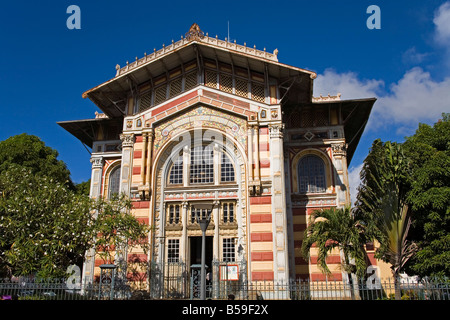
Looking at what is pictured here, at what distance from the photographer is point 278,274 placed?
20125 millimetres

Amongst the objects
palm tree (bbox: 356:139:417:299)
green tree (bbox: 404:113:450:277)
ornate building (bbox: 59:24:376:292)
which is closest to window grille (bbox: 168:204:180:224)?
ornate building (bbox: 59:24:376:292)

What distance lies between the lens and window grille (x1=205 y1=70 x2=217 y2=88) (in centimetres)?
2478

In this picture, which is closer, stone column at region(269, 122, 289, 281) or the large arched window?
stone column at region(269, 122, 289, 281)

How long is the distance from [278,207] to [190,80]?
997cm

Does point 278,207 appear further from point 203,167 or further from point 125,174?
point 125,174

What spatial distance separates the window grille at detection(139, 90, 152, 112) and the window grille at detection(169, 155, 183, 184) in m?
4.20

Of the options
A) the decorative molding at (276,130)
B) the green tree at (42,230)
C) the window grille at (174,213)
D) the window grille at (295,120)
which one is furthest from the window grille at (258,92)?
the green tree at (42,230)

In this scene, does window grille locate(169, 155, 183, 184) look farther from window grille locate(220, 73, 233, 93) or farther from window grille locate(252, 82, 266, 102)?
window grille locate(252, 82, 266, 102)

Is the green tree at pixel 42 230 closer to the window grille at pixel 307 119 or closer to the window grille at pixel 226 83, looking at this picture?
the window grille at pixel 226 83

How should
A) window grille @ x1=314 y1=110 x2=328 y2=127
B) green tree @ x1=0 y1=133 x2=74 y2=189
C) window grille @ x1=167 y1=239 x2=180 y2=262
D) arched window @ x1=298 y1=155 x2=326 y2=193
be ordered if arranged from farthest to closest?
1. green tree @ x1=0 y1=133 x2=74 y2=189
2. window grille @ x1=314 y1=110 x2=328 y2=127
3. arched window @ x1=298 y1=155 x2=326 y2=193
4. window grille @ x1=167 y1=239 x2=180 y2=262

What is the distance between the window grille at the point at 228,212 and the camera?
22.5 meters

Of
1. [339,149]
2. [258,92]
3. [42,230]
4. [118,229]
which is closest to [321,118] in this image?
[339,149]

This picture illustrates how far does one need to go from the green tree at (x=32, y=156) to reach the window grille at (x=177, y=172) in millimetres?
10593

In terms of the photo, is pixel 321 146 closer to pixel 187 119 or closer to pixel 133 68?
pixel 187 119
